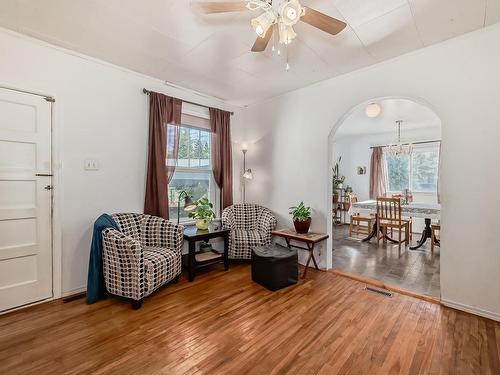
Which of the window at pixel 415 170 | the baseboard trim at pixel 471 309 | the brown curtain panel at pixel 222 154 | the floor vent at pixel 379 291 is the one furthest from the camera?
the window at pixel 415 170

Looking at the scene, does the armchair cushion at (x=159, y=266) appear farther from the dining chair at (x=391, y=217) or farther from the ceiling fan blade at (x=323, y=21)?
the dining chair at (x=391, y=217)

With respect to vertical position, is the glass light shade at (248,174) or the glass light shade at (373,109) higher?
the glass light shade at (373,109)

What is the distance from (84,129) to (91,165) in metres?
0.41

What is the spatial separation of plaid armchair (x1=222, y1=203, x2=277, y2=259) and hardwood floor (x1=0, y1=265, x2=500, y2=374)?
0.89 metres

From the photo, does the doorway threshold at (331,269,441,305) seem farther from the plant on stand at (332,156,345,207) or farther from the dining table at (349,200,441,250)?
the plant on stand at (332,156,345,207)

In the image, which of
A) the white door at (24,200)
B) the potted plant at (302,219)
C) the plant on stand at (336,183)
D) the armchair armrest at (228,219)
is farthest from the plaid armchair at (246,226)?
the plant on stand at (336,183)

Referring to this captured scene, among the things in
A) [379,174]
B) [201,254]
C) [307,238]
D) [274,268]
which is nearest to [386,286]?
[307,238]

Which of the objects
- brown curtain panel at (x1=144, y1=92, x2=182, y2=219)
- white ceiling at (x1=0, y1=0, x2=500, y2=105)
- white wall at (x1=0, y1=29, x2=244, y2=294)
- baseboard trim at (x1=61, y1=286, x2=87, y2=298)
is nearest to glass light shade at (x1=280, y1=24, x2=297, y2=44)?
white ceiling at (x1=0, y1=0, x2=500, y2=105)

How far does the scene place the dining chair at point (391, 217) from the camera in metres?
4.32

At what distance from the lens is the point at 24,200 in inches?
92.5

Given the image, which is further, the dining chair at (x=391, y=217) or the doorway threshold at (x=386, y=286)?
the dining chair at (x=391, y=217)

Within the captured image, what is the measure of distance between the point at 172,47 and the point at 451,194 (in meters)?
3.23

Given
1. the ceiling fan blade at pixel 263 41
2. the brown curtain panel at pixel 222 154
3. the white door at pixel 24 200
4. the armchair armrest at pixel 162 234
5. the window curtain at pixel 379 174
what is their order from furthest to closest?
the window curtain at pixel 379 174, the brown curtain panel at pixel 222 154, the armchair armrest at pixel 162 234, the white door at pixel 24 200, the ceiling fan blade at pixel 263 41

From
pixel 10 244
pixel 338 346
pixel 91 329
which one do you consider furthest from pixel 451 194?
pixel 10 244
